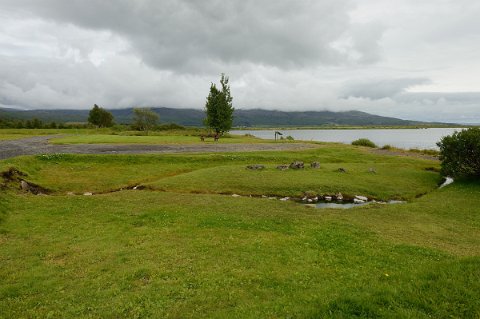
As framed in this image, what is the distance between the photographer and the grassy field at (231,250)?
423 inches

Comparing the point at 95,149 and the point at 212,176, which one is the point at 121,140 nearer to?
the point at 95,149

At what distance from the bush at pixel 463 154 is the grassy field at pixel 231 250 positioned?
2.85 m

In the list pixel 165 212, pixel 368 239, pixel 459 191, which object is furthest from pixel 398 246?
pixel 459 191

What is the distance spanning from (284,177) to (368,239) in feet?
59.3

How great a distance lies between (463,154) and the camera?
119 ft

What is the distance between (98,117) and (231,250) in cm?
15740

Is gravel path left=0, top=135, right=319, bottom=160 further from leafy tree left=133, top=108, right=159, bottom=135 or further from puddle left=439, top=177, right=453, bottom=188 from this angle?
leafy tree left=133, top=108, right=159, bottom=135

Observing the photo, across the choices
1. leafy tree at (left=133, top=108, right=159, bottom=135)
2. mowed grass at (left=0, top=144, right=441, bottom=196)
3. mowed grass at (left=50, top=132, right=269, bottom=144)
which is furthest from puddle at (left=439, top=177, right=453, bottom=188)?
leafy tree at (left=133, top=108, right=159, bottom=135)

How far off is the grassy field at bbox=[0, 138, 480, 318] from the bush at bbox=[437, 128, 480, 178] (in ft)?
9.34

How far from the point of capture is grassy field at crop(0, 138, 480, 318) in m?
10.7

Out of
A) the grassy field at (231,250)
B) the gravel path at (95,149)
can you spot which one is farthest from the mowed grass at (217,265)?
the gravel path at (95,149)

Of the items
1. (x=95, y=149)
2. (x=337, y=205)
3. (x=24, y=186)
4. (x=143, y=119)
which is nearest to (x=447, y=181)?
(x=337, y=205)

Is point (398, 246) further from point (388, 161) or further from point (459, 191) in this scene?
point (388, 161)

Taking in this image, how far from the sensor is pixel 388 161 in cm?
5150
